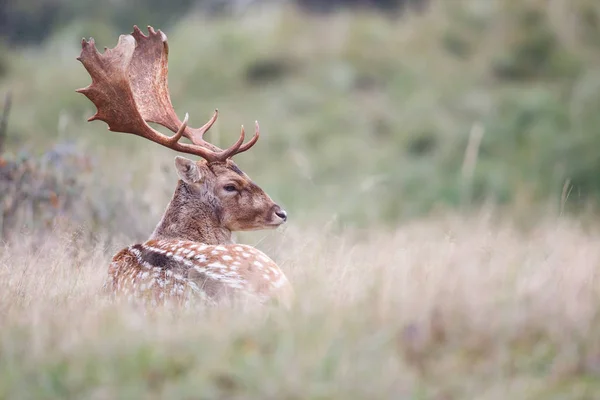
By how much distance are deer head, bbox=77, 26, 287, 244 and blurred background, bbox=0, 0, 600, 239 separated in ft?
9.64

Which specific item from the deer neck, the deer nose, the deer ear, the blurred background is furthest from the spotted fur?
the blurred background

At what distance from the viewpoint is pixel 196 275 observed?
5285 mm

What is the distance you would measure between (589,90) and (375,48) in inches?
212

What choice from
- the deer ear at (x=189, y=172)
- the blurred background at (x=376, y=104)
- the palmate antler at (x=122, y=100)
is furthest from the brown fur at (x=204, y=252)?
the blurred background at (x=376, y=104)

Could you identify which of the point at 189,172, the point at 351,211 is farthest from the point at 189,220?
the point at 351,211

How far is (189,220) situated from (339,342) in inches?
103

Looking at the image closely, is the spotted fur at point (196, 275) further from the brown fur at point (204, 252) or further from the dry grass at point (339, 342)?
the dry grass at point (339, 342)

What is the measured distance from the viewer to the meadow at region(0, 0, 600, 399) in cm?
405

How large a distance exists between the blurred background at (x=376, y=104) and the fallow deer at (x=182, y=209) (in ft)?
8.92

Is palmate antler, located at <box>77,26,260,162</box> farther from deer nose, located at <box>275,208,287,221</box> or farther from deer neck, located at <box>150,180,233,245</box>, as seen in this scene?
deer nose, located at <box>275,208,287,221</box>

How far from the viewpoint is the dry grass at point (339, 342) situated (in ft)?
12.8

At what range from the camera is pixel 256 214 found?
672cm

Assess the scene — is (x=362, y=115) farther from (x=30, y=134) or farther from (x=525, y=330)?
(x=525, y=330)

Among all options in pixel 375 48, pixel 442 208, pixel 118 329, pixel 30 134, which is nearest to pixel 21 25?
pixel 375 48
